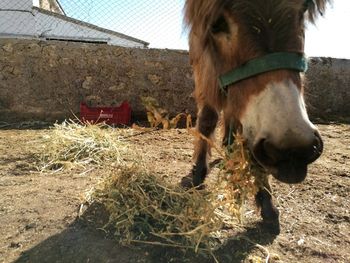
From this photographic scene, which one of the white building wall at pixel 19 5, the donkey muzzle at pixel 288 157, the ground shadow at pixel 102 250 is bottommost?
the ground shadow at pixel 102 250

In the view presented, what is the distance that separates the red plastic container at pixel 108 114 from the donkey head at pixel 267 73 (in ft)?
10.0

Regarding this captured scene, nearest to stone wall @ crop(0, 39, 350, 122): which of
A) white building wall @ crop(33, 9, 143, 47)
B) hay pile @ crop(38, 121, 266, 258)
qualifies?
hay pile @ crop(38, 121, 266, 258)

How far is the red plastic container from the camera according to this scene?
4785mm

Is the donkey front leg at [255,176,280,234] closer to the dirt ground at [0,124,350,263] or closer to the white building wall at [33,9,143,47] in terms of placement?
the dirt ground at [0,124,350,263]

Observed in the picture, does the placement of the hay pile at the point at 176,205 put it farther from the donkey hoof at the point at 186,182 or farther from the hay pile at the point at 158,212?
the donkey hoof at the point at 186,182

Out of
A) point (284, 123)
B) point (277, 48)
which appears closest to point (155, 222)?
point (284, 123)

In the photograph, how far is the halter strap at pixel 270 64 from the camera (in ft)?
5.00

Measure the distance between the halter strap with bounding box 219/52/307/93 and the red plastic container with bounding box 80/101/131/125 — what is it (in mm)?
3304

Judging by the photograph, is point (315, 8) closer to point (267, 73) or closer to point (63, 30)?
point (267, 73)

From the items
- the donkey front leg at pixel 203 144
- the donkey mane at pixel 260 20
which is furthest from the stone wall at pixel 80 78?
the donkey mane at pixel 260 20

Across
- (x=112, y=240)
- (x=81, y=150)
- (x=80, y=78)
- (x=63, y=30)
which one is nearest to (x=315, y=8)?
(x=112, y=240)

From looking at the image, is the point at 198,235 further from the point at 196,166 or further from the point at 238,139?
the point at 196,166

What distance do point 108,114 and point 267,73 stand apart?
3509 millimetres

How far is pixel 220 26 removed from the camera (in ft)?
5.75
